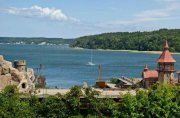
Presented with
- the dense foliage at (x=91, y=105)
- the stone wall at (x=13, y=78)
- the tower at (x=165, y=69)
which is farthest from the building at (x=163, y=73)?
the stone wall at (x=13, y=78)

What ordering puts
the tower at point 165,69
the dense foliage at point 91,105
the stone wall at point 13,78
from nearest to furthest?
the dense foliage at point 91,105, the stone wall at point 13,78, the tower at point 165,69

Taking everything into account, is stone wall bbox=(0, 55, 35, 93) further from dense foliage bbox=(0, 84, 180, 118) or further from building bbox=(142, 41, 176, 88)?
building bbox=(142, 41, 176, 88)

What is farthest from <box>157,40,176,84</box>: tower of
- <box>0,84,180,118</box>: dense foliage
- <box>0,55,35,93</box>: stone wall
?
<box>0,55,35,93</box>: stone wall

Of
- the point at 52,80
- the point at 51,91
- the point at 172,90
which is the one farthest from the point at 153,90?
the point at 52,80

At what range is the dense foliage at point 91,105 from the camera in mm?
38844

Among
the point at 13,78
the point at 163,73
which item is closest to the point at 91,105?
the point at 13,78

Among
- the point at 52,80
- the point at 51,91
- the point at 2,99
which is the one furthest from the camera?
the point at 52,80

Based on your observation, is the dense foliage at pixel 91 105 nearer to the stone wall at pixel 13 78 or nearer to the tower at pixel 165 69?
the stone wall at pixel 13 78

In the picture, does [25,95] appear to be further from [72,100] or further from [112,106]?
[112,106]

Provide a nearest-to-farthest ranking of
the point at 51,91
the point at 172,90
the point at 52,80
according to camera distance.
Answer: the point at 172,90 < the point at 51,91 < the point at 52,80

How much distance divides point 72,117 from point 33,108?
300 centimetres

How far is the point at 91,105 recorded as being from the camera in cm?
4028

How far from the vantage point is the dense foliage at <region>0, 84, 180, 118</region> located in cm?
3884

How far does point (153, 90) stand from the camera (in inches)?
1608
